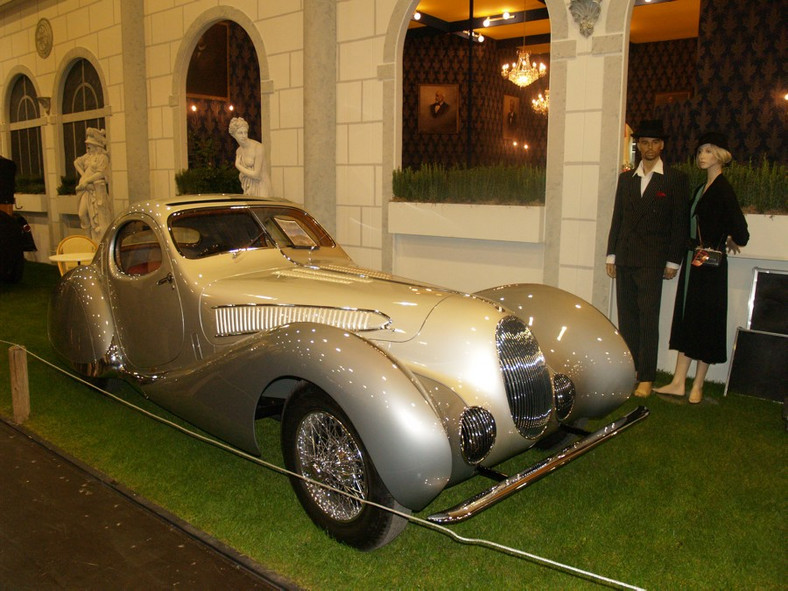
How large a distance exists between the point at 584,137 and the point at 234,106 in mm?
6119

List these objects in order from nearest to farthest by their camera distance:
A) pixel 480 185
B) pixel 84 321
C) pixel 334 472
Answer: pixel 334 472 < pixel 84 321 < pixel 480 185

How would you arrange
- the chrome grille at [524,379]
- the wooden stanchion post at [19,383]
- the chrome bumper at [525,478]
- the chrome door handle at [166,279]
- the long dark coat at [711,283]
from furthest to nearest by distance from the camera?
1. the long dark coat at [711,283]
2. the wooden stanchion post at [19,383]
3. the chrome door handle at [166,279]
4. the chrome grille at [524,379]
5. the chrome bumper at [525,478]

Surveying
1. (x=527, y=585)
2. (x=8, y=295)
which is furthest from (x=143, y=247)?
(x=8, y=295)

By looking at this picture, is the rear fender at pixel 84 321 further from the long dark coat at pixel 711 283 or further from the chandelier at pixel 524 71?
the chandelier at pixel 524 71

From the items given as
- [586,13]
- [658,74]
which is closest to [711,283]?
[586,13]

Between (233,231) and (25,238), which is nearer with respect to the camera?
(233,231)

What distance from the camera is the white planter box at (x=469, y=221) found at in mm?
5534

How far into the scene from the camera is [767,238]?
4496 mm

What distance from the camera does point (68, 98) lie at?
1173cm

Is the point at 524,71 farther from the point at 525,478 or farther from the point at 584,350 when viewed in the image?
the point at 525,478

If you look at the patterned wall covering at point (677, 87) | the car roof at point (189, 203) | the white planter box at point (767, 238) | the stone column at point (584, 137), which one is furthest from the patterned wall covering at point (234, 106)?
the white planter box at point (767, 238)

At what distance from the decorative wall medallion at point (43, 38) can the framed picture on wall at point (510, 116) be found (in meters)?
8.49

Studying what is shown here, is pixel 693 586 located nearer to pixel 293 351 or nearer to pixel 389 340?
pixel 389 340

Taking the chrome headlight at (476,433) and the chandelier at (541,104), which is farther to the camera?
the chandelier at (541,104)
